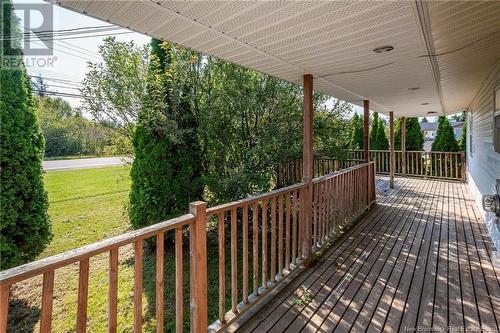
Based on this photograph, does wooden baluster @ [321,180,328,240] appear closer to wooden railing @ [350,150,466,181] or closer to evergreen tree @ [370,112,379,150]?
wooden railing @ [350,150,466,181]

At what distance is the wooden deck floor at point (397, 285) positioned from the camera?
7.44 feet

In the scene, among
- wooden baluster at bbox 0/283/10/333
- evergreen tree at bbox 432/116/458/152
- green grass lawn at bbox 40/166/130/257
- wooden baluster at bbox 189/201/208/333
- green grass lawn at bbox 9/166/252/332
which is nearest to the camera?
wooden baluster at bbox 0/283/10/333

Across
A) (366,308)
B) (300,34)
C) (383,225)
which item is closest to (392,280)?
(366,308)

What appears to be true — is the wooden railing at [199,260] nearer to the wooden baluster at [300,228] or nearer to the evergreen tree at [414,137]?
the wooden baluster at [300,228]

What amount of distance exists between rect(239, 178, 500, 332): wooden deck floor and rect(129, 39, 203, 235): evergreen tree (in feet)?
8.17

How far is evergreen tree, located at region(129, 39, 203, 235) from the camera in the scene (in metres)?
4.36

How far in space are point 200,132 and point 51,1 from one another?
2.98 meters

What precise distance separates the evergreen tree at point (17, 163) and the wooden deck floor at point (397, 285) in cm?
308

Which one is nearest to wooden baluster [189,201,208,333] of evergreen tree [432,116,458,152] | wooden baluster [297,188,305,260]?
wooden baluster [297,188,305,260]

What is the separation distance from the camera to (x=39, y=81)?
33.8ft

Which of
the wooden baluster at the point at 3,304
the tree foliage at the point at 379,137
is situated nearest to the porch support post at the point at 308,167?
the wooden baluster at the point at 3,304

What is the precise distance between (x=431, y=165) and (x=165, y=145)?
9783mm

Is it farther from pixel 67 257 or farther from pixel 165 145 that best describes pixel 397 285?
pixel 165 145

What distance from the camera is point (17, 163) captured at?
11.0 feet
